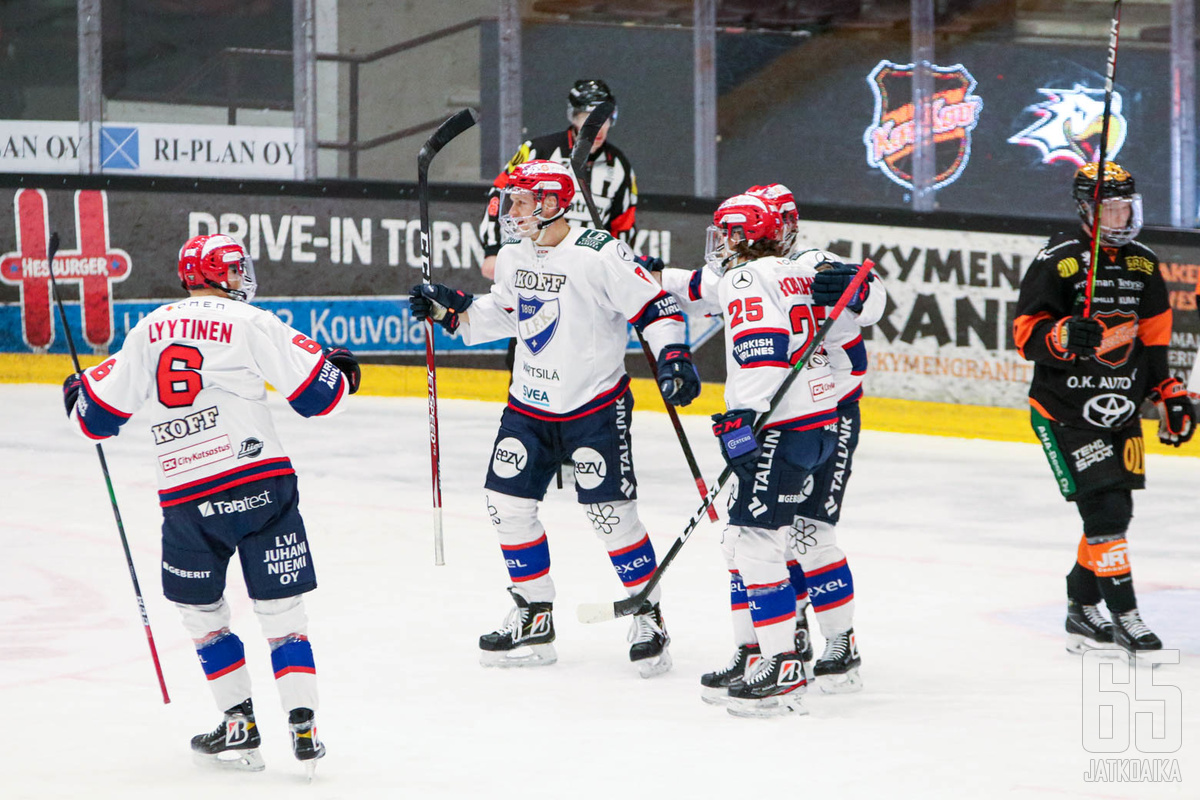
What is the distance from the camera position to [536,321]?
15.6 feet

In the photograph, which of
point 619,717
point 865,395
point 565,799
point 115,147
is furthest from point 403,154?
point 565,799

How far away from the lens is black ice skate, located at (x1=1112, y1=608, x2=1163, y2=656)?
467 centimetres

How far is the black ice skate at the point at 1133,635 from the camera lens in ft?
15.3

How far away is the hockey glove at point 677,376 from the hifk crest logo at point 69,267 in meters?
5.94

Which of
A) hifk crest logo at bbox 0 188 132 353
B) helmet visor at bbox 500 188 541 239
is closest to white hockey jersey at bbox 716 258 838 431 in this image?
helmet visor at bbox 500 188 541 239

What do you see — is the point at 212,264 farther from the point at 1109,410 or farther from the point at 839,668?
the point at 1109,410

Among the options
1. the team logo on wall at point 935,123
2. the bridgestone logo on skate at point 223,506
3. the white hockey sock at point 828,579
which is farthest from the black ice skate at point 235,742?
the team logo on wall at point 935,123

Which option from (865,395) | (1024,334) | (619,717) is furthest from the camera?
(865,395)

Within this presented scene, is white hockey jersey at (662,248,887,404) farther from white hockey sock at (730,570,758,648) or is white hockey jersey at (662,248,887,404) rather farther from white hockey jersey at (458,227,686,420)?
white hockey sock at (730,570,758,648)

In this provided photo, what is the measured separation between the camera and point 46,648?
15.9 feet

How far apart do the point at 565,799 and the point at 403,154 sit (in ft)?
22.2

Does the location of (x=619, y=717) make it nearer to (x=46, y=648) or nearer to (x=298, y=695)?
(x=298, y=695)

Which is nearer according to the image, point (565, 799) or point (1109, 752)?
point (565, 799)

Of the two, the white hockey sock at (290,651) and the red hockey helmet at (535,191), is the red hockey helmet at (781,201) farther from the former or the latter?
the white hockey sock at (290,651)
